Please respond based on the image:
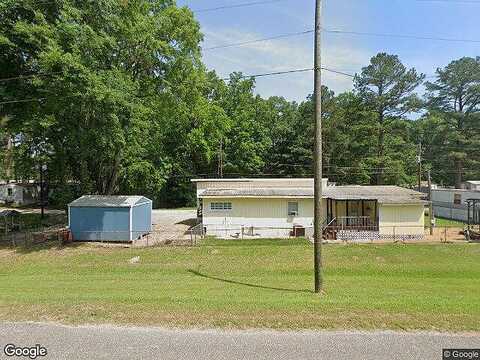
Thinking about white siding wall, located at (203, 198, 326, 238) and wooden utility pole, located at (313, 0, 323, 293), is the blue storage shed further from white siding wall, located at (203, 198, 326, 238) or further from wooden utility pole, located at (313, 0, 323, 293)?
wooden utility pole, located at (313, 0, 323, 293)

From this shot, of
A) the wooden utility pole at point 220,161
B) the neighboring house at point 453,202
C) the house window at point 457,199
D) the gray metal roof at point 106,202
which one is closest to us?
the gray metal roof at point 106,202

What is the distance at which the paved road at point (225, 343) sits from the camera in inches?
285

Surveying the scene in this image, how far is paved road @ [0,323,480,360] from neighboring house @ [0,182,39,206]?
6270cm

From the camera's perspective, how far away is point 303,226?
28.9m

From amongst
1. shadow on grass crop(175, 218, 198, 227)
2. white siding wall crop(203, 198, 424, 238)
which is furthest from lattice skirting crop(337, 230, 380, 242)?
shadow on grass crop(175, 218, 198, 227)

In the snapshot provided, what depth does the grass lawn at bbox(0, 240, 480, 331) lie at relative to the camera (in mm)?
9227

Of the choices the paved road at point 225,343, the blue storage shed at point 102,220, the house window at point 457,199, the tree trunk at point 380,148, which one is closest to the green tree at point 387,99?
the tree trunk at point 380,148

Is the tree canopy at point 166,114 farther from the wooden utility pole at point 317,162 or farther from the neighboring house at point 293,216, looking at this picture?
the neighboring house at point 293,216

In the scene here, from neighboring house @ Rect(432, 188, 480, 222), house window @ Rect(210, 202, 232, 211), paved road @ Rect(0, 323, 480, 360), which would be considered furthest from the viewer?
neighboring house @ Rect(432, 188, 480, 222)

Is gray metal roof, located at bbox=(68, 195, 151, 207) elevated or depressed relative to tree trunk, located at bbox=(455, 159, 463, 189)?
depressed

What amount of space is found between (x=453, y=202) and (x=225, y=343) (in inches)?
1715

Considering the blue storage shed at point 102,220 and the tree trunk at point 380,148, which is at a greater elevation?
the tree trunk at point 380,148

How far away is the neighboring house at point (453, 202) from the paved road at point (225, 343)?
1424 inches

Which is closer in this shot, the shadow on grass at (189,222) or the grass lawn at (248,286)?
the grass lawn at (248,286)
